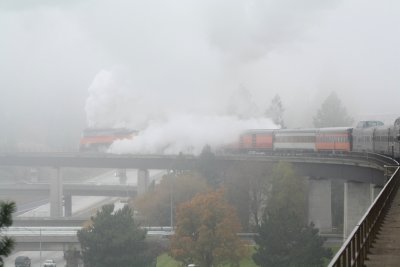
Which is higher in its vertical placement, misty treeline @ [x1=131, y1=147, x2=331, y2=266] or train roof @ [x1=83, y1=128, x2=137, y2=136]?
train roof @ [x1=83, y1=128, x2=137, y2=136]

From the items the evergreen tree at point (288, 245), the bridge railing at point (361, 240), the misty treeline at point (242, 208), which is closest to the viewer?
the bridge railing at point (361, 240)

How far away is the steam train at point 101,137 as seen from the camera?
405 feet

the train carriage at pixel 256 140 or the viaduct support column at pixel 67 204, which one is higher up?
the train carriage at pixel 256 140

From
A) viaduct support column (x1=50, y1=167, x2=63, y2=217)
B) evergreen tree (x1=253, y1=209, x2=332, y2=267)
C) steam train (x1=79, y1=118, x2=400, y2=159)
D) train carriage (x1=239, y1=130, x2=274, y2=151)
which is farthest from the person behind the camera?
viaduct support column (x1=50, y1=167, x2=63, y2=217)

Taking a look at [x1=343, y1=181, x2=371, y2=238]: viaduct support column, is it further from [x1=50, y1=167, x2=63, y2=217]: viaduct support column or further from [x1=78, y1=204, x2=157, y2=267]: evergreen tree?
[x1=50, y1=167, x2=63, y2=217]: viaduct support column

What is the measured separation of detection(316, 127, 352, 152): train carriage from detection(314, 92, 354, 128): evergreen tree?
5677 centimetres

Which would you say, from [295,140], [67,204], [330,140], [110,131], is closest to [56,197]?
[67,204]

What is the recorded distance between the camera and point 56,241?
64625mm

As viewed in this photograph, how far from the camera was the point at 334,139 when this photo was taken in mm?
71375

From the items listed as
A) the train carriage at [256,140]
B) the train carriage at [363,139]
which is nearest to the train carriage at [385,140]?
the train carriage at [363,139]

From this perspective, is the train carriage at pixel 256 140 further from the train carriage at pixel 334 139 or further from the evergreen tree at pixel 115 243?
the evergreen tree at pixel 115 243

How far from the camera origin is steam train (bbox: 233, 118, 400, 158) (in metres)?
53.5

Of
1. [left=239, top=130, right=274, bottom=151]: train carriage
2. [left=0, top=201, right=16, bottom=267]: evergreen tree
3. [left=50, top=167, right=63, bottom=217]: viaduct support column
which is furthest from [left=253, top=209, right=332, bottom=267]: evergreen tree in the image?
[left=50, top=167, right=63, bottom=217]: viaduct support column

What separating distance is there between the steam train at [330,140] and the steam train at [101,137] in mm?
32781
